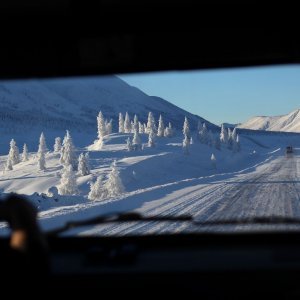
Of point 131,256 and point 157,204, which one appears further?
point 157,204

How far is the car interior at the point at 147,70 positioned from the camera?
3.14 m

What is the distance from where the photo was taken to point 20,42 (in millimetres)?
3867

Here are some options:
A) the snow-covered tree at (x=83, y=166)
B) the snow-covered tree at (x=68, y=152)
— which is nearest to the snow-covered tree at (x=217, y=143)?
the snow-covered tree at (x=68, y=152)

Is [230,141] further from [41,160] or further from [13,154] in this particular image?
[41,160]

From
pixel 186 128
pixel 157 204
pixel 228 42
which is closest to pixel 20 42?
pixel 228 42

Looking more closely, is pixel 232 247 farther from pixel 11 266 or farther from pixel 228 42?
pixel 11 266

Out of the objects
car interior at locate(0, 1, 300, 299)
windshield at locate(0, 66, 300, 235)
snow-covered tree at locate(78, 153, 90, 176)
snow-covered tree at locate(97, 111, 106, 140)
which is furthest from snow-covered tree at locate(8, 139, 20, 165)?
car interior at locate(0, 1, 300, 299)

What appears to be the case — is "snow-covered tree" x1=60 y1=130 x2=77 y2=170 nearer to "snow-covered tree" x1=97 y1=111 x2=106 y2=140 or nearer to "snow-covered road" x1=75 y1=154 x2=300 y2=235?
Result: "snow-covered tree" x1=97 y1=111 x2=106 y2=140

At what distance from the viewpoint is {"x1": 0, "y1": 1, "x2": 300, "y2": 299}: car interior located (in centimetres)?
314

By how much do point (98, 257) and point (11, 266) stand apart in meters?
1.17

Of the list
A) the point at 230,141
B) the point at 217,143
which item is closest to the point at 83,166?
the point at 217,143

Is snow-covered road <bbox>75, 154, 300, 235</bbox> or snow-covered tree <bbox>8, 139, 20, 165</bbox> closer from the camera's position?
snow-covered road <bbox>75, 154, 300, 235</bbox>

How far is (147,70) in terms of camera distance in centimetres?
391

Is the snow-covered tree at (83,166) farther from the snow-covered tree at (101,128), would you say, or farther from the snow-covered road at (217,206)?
the snow-covered tree at (101,128)
